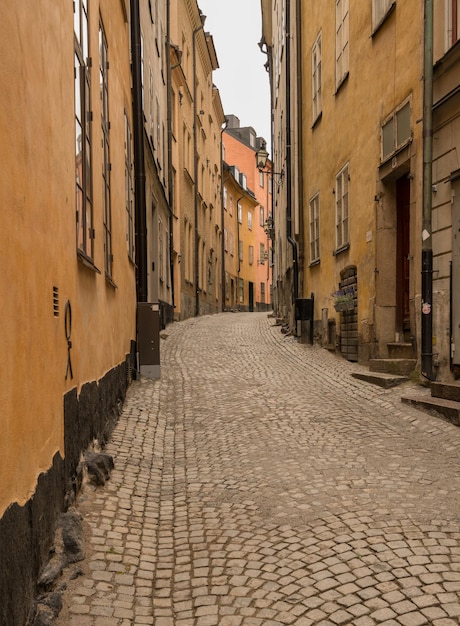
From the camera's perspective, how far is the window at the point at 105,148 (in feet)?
20.0

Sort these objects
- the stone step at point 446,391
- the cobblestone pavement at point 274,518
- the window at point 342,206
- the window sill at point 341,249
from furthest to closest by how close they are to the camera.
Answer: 1. the window at point 342,206
2. the window sill at point 341,249
3. the stone step at point 446,391
4. the cobblestone pavement at point 274,518

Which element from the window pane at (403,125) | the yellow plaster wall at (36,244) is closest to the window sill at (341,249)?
the window pane at (403,125)

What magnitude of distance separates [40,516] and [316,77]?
1296cm

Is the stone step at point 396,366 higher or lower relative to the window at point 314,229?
lower

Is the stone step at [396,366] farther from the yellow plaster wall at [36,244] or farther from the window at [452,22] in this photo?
the yellow plaster wall at [36,244]

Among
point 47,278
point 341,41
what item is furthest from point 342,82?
point 47,278

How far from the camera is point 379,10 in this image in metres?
9.42

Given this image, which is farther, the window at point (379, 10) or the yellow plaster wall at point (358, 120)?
the window at point (379, 10)

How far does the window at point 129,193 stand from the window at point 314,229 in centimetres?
551

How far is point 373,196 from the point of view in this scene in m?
9.62

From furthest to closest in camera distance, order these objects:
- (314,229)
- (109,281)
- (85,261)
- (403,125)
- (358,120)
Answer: (314,229) < (358,120) < (403,125) < (109,281) < (85,261)

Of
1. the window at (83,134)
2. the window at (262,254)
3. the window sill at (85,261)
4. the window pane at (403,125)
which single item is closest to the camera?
the window sill at (85,261)

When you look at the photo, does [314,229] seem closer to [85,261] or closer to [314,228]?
[314,228]

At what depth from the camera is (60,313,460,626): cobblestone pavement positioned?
279cm
